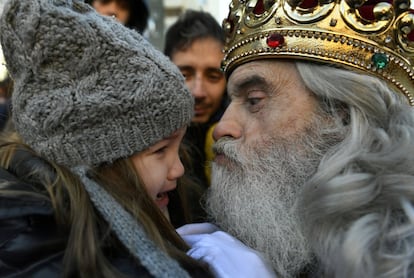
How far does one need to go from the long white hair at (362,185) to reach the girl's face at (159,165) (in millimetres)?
394

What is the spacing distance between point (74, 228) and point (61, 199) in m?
0.08

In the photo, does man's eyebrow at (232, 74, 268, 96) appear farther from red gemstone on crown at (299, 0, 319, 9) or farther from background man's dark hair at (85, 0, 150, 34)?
background man's dark hair at (85, 0, 150, 34)

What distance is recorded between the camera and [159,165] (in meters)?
1.51

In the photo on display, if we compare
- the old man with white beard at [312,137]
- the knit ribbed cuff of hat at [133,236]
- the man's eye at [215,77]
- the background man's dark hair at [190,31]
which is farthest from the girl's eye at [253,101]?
the background man's dark hair at [190,31]

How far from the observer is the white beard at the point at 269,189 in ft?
5.25

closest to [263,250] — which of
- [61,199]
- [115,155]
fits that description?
[115,155]

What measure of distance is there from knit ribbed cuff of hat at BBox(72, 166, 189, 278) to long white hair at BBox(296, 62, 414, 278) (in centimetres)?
43

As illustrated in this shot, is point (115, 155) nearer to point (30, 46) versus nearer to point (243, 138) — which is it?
point (30, 46)

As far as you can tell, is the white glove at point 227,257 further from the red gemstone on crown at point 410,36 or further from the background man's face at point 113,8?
the background man's face at point 113,8

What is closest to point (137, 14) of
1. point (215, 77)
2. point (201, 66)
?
point (201, 66)

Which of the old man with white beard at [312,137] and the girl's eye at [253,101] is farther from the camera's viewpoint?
the girl's eye at [253,101]

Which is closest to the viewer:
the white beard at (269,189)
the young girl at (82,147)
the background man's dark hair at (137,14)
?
the young girl at (82,147)

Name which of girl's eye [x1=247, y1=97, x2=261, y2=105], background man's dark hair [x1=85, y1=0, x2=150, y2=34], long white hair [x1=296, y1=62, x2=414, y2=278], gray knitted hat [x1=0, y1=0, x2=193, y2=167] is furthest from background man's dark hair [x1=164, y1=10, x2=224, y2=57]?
gray knitted hat [x1=0, y1=0, x2=193, y2=167]

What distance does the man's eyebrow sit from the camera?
Answer: 1770 millimetres
